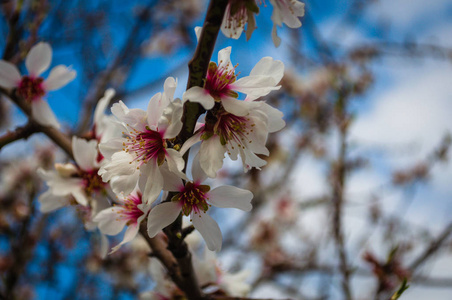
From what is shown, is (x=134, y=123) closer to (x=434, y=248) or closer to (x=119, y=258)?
(x=434, y=248)

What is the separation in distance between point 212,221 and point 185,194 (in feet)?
0.24

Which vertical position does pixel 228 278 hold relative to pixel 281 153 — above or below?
below

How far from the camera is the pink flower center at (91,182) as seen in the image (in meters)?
0.85

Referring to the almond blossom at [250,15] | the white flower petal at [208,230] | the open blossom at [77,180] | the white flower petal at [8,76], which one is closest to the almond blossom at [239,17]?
the almond blossom at [250,15]

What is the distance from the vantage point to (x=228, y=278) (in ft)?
3.08

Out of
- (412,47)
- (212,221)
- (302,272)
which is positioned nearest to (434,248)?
(302,272)

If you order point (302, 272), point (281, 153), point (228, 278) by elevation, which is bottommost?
point (228, 278)

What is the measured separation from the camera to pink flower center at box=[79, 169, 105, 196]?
33.3 inches

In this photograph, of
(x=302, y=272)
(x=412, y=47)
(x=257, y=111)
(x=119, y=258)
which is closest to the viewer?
(x=257, y=111)

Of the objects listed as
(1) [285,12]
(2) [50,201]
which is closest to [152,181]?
(1) [285,12]

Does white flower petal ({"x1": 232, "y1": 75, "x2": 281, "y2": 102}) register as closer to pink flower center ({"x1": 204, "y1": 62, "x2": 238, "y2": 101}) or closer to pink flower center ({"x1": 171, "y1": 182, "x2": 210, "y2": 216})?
pink flower center ({"x1": 204, "y1": 62, "x2": 238, "y2": 101})

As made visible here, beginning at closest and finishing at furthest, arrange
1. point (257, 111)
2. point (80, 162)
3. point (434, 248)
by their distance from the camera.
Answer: point (257, 111)
point (80, 162)
point (434, 248)

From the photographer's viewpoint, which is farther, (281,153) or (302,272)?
(281,153)

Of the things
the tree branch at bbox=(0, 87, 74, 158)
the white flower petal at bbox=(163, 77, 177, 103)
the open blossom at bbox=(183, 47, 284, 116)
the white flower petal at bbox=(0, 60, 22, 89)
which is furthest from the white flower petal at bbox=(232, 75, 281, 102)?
the white flower petal at bbox=(0, 60, 22, 89)
